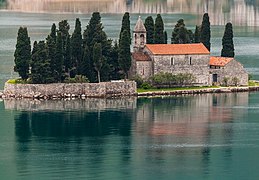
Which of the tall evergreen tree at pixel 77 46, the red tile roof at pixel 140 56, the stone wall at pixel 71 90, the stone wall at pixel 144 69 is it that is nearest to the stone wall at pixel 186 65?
the stone wall at pixel 144 69

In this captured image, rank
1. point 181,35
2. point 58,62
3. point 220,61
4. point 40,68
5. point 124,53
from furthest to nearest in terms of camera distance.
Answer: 1. point 181,35
2. point 220,61
3. point 124,53
4. point 58,62
5. point 40,68

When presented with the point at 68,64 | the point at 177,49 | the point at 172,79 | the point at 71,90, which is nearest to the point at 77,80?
the point at 71,90

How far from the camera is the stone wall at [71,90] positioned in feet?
310

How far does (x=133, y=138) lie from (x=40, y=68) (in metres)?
17.3

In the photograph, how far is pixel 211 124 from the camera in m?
85.0

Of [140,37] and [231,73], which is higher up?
[140,37]

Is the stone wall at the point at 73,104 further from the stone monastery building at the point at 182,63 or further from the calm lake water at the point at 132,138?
the stone monastery building at the point at 182,63

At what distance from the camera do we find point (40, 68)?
310 feet

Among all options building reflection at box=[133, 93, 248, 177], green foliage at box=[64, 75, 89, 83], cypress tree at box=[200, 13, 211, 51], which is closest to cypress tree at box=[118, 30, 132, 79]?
green foliage at box=[64, 75, 89, 83]

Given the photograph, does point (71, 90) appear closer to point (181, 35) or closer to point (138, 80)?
point (138, 80)

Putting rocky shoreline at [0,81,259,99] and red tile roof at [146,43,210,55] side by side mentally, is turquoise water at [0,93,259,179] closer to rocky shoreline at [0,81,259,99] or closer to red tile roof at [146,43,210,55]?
rocky shoreline at [0,81,259,99]

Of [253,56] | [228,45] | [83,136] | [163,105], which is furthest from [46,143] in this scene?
[253,56]

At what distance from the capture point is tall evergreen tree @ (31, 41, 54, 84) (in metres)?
94.6

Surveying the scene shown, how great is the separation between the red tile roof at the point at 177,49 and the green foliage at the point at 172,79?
5.62ft
